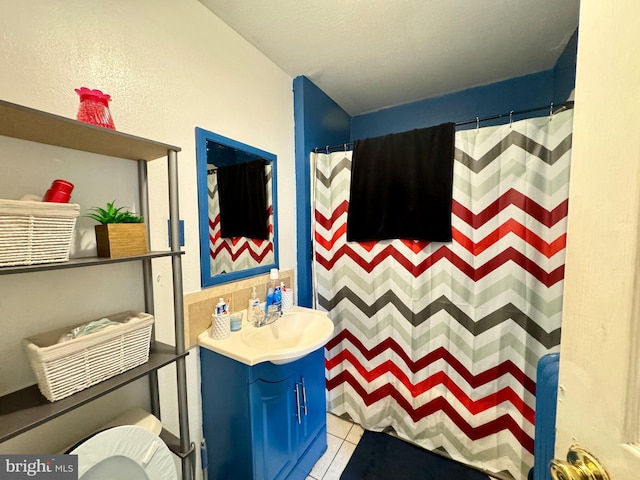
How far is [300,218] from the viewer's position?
178 centimetres

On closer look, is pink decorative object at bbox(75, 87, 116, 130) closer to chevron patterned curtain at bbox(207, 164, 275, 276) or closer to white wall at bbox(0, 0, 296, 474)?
white wall at bbox(0, 0, 296, 474)

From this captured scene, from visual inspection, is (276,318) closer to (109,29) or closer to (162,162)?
(162,162)

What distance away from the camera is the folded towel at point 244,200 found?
134 centimetres

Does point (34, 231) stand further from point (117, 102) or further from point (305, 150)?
point (305, 150)

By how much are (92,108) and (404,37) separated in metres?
1.50

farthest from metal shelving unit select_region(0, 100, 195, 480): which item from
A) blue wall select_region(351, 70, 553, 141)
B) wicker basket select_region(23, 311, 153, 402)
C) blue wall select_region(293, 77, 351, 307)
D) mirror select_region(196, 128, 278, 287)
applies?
blue wall select_region(351, 70, 553, 141)

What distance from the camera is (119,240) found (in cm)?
75

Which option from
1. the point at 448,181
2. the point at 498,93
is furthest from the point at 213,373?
the point at 498,93

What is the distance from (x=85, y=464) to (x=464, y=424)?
1724mm

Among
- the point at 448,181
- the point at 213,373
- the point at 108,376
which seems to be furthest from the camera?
the point at 448,181

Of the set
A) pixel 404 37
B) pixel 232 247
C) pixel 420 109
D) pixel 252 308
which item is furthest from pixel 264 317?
pixel 420 109

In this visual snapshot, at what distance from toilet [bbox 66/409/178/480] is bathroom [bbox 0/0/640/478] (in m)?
0.23

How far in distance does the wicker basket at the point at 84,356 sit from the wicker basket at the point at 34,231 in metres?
0.22

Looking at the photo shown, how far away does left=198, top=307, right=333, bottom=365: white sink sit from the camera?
102 centimetres
